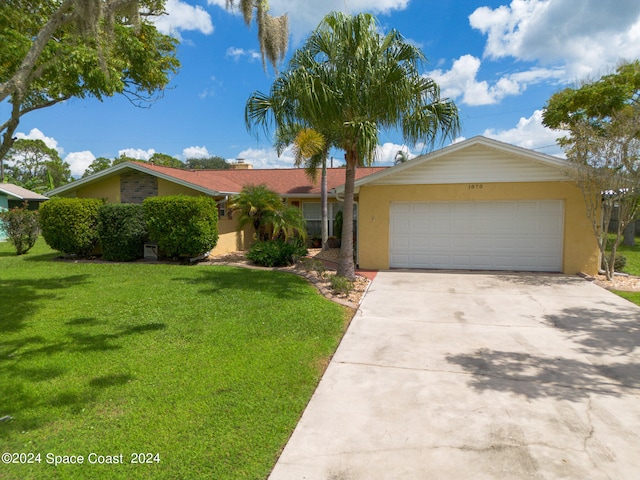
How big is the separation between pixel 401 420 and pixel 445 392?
0.82m

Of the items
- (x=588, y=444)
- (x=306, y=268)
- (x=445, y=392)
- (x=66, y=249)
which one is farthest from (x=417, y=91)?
(x=66, y=249)

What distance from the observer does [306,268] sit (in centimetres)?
1135

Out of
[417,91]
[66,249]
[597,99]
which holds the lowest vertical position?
[66,249]

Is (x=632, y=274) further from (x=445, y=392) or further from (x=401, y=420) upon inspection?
Result: (x=401, y=420)

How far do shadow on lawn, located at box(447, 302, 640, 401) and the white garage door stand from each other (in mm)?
5127

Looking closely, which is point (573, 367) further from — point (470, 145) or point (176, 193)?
point (176, 193)

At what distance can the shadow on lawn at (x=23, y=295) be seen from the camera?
6312mm

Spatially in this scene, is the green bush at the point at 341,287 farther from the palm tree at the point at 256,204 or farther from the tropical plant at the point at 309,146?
the palm tree at the point at 256,204

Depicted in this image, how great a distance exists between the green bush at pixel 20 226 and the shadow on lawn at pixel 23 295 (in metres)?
6.12

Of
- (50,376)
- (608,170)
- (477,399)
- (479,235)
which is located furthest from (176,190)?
(608,170)

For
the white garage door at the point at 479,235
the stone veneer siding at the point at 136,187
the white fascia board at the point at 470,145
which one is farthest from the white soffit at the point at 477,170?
the stone veneer siding at the point at 136,187

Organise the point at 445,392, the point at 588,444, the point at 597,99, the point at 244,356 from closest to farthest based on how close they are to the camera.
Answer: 1. the point at 588,444
2. the point at 445,392
3. the point at 244,356
4. the point at 597,99

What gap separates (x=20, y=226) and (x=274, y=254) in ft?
35.3

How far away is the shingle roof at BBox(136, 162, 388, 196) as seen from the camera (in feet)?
49.2
